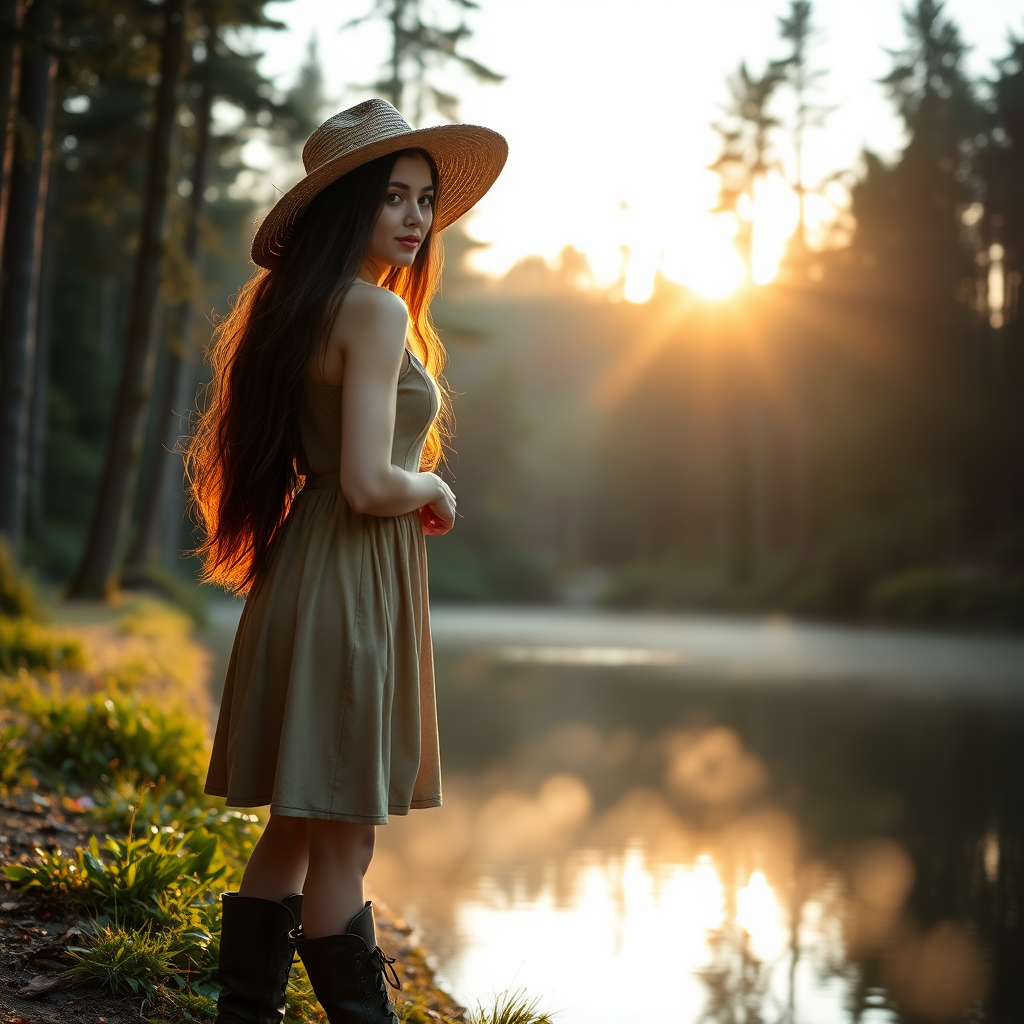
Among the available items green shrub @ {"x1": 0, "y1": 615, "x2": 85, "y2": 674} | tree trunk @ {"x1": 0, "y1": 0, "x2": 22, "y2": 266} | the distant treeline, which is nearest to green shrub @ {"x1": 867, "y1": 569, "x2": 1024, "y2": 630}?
the distant treeline

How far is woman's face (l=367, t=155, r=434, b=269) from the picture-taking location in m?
2.63

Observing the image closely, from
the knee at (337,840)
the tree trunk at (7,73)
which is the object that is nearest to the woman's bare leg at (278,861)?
the knee at (337,840)

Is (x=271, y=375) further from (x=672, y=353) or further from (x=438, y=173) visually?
(x=672, y=353)

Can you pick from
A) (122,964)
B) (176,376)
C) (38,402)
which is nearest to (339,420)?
(122,964)

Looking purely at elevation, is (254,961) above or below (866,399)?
below

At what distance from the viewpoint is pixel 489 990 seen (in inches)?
138

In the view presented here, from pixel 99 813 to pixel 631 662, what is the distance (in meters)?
10.9

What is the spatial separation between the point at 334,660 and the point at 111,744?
2878 millimetres

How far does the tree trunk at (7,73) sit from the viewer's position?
8.64 metres

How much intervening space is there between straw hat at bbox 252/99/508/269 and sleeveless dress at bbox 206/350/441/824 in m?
0.40

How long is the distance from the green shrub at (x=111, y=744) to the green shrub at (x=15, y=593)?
459 cm

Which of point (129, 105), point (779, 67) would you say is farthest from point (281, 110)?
point (779, 67)

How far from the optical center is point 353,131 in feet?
8.64

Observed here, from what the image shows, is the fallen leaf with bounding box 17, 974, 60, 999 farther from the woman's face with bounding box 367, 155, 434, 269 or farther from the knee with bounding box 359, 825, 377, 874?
the woman's face with bounding box 367, 155, 434, 269
